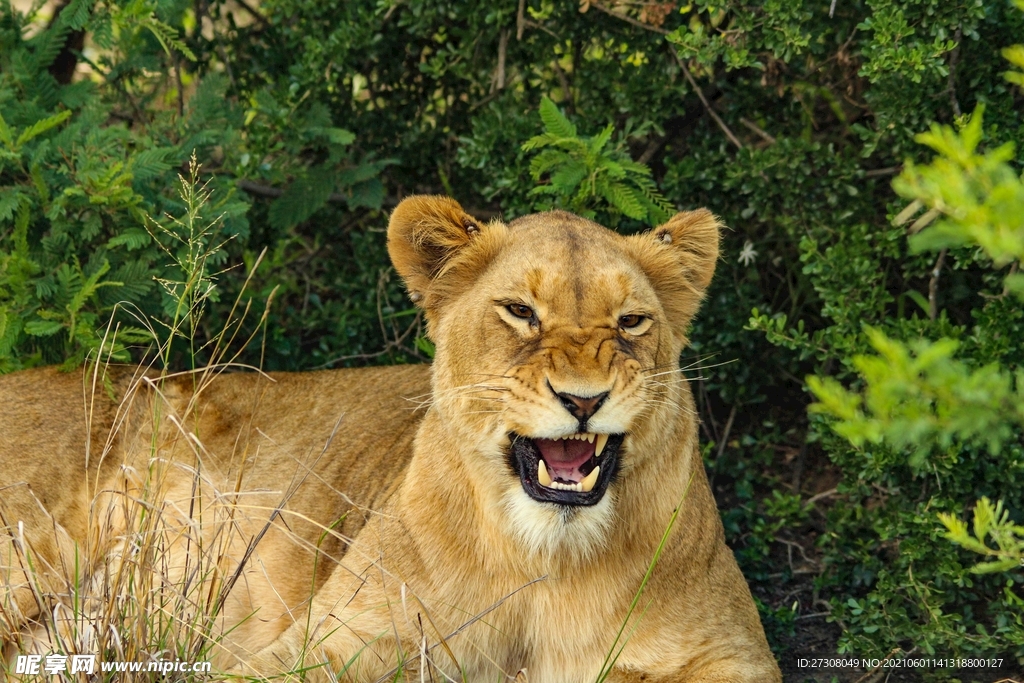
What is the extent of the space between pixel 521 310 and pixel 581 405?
17.8 inches

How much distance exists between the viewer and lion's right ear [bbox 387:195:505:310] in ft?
11.6

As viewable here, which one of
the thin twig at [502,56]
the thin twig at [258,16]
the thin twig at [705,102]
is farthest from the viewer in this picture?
the thin twig at [258,16]

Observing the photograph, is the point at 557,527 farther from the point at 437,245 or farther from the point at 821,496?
the point at 821,496

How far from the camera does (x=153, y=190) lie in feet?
14.6

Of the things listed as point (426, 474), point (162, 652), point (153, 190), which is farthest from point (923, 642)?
point (153, 190)

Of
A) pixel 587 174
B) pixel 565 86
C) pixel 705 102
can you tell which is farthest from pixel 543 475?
pixel 565 86

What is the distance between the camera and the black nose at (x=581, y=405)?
2908 millimetres

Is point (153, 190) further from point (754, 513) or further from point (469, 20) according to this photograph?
point (754, 513)

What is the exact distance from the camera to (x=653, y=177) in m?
5.24

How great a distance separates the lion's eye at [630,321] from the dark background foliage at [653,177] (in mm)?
1059

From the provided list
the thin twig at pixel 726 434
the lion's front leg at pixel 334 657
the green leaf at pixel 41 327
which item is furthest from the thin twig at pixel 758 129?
the green leaf at pixel 41 327

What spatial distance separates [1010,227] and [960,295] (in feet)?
10.1

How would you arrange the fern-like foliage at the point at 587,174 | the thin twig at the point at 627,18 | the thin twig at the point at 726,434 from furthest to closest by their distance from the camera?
the thin twig at the point at 726,434
the thin twig at the point at 627,18
the fern-like foliage at the point at 587,174

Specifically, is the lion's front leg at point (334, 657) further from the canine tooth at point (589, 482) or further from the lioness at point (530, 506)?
the canine tooth at point (589, 482)
